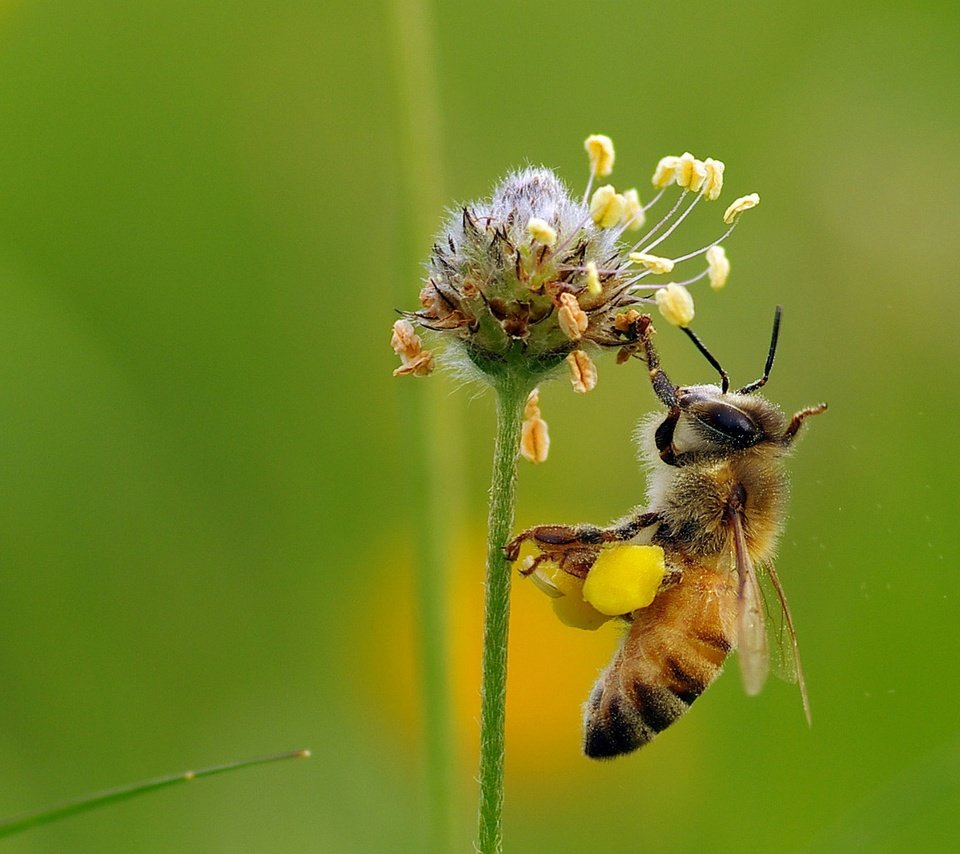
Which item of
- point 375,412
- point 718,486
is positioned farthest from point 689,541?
point 375,412

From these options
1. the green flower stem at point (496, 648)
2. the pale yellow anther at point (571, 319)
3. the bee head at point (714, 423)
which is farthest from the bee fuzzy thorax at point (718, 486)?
the green flower stem at point (496, 648)

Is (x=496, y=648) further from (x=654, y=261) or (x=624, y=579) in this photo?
(x=654, y=261)

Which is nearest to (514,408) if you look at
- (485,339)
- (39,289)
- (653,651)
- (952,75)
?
(485,339)

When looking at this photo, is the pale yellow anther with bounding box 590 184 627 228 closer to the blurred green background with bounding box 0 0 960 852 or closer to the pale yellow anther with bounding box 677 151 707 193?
the pale yellow anther with bounding box 677 151 707 193

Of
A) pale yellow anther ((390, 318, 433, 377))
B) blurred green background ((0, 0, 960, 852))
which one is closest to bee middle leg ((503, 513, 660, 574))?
pale yellow anther ((390, 318, 433, 377))

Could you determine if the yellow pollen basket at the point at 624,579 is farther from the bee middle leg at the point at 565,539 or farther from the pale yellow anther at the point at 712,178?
the pale yellow anther at the point at 712,178

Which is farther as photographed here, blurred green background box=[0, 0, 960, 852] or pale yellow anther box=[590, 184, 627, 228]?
blurred green background box=[0, 0, 960, 852]
